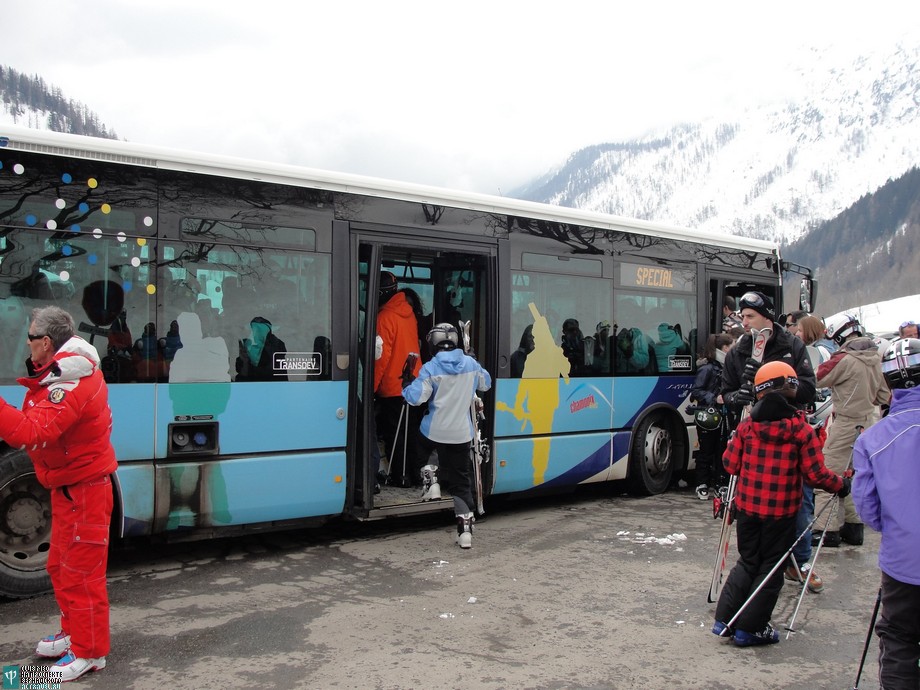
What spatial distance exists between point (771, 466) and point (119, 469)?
13.9 feet

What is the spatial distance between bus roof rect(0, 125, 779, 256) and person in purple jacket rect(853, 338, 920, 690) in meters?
4.52

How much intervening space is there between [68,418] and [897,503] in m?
3.73

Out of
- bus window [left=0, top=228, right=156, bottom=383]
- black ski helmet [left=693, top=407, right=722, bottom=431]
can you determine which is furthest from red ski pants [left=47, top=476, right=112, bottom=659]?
black ski helmet [left=693, top=407, right=722, bottom=431]

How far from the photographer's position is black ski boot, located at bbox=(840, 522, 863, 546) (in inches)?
287

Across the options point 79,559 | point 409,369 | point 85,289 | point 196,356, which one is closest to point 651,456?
point 409,369

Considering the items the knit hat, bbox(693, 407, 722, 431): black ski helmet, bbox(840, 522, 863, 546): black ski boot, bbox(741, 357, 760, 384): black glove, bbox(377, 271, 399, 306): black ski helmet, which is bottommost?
bbox(840, 522, 863, 546): black ski boot

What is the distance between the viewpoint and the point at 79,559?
4.23 metres

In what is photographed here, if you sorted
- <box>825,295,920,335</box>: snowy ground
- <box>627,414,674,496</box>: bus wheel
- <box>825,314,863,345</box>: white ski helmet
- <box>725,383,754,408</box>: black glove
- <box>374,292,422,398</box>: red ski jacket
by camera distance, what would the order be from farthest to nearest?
<box>825,295,920,335</box>: snowy ground → <box>627,414,674,496</box>: bus wheel → <box>374,292,422,398</box>: red ski jacket → <box>825,314,863,345</box>: white ski helmet → <box>725,383,754,408</box>: black glove

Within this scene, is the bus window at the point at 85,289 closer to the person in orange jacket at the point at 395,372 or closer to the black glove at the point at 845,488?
the person in orange jacket at the point at 395,372

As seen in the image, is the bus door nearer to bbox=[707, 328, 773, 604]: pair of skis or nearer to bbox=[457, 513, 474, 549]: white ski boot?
bbox=[457, 513, 474, 549]: white ski boot

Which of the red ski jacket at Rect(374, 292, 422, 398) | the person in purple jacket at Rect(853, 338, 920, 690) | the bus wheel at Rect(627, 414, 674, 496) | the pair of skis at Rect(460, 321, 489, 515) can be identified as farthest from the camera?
the bus wheel at Rect(627, 414, 674, 496)

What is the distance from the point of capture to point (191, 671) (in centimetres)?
432

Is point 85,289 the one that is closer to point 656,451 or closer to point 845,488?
→ point 845,488

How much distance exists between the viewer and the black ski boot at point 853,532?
728 cm
